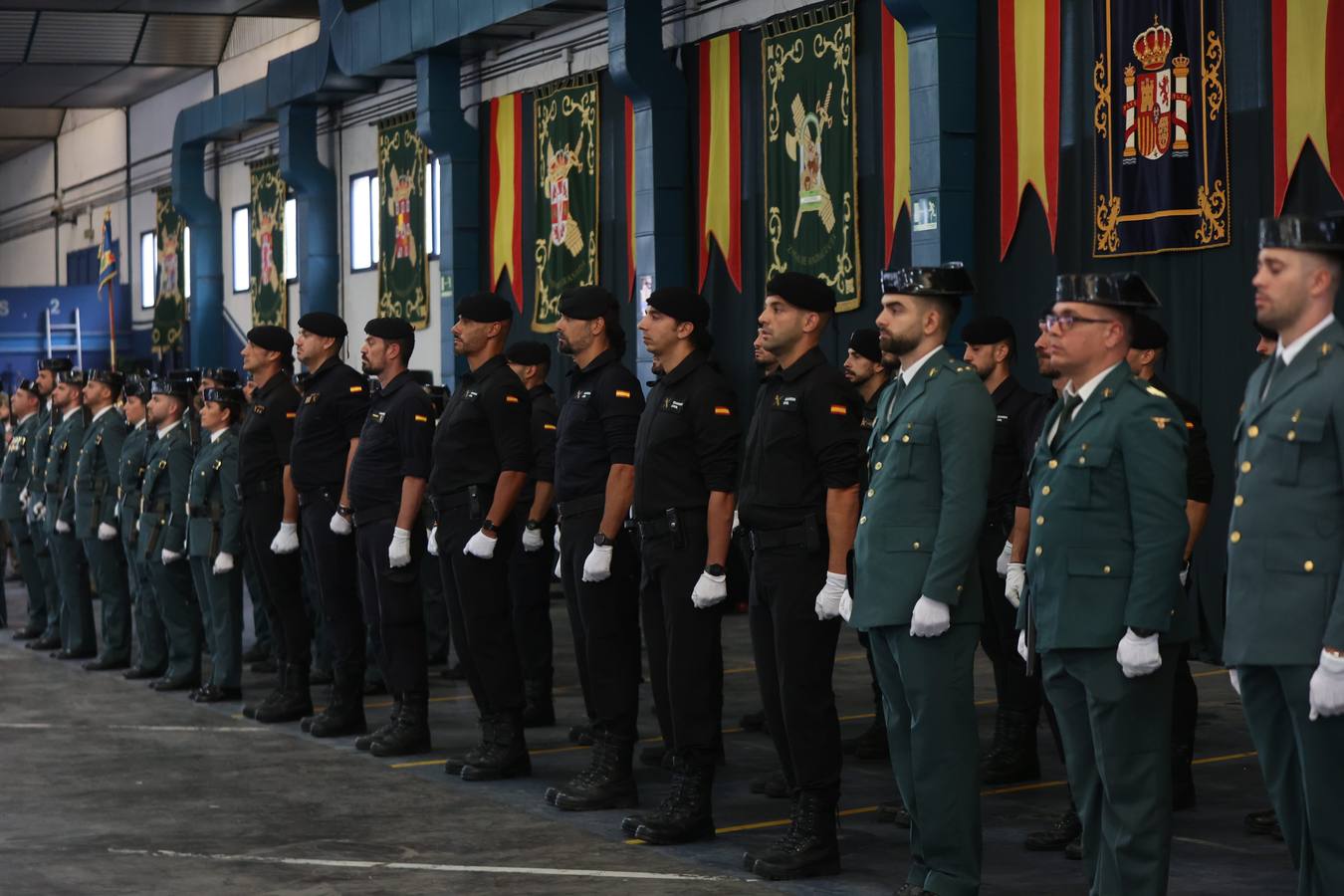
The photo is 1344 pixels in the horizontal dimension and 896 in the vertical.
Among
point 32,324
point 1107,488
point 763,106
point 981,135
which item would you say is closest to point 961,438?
point 1107,488

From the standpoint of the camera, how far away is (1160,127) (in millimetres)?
10195

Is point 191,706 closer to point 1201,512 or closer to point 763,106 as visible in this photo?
point 1201,512

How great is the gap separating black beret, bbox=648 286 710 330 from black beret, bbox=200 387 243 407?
394 cm

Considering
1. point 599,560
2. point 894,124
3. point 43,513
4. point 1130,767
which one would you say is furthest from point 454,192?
point 1130,767

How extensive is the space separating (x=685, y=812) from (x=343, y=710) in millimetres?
2670

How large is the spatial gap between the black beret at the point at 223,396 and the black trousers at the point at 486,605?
2.63m

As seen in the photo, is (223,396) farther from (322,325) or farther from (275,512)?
(322,325)

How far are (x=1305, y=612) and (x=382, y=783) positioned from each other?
13.7 feet

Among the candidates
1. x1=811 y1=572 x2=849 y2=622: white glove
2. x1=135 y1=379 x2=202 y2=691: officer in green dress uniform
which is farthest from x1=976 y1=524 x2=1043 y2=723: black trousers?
x1=135 y1=379 x2=202 y2=691: officer in green dress uniform

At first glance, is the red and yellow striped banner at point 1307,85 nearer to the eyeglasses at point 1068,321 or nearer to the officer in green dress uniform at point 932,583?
the officer in green dress uniform at point 932,583

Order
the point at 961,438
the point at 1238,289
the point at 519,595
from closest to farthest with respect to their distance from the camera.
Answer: the point at 961,438 < the point at 519,595 < the point at 1238,289

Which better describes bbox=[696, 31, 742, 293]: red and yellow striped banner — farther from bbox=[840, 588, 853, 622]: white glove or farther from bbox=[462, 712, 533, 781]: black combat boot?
bbox=[840, 588, 853, 622]: white glove

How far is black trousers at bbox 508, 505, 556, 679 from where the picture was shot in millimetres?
8497

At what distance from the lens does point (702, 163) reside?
48.9 feet
